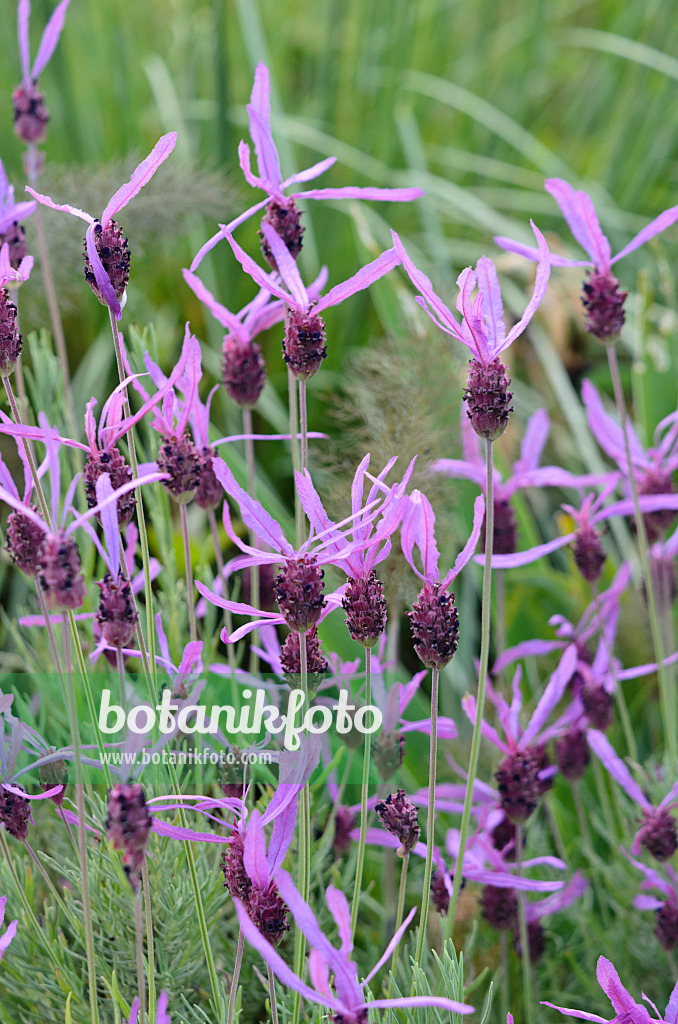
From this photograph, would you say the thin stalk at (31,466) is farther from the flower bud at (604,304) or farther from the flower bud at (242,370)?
the flower bud at (604,304)

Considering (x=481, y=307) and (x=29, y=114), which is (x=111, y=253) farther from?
(x=29, y=114)

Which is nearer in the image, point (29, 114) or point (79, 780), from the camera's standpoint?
point (79, 780)

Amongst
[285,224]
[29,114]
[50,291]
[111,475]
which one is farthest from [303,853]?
[29,114]

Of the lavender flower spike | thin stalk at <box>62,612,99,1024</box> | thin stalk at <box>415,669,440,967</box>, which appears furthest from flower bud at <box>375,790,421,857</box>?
the lavender flower spike

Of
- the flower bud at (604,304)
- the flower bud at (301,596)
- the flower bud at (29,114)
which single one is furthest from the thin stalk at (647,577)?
the flower bud at (29,114)

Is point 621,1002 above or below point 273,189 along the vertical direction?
below

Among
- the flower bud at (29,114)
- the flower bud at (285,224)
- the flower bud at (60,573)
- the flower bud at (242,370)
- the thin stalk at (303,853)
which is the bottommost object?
the thin stalk at (303,853)
